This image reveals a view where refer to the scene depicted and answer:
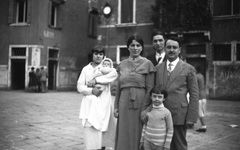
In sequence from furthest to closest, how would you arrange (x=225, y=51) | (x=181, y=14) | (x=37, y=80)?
(x=37, y=80) → (x=181, y=14) → (x=225, y=51)

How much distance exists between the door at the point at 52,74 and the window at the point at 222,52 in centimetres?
1177

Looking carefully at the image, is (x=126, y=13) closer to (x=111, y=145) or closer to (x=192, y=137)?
(x=192, y=137)

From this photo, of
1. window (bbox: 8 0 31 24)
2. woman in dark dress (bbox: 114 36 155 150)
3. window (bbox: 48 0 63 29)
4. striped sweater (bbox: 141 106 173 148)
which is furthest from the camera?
window (bbox: 48 0 63 29)

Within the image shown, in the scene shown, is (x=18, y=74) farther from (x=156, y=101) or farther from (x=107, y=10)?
(x=156, y=101)

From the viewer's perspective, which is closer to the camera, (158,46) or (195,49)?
(158,46)

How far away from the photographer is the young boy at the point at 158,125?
122 inches

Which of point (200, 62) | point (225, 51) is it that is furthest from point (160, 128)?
point (200, 62)

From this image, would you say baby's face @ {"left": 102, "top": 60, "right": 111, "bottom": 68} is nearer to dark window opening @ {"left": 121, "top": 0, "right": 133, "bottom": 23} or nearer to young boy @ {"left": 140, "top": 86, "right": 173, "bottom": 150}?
young boy @ {"left": 140, "top": 86, "right": 173, "bottom": 150}

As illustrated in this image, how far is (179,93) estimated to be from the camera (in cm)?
323

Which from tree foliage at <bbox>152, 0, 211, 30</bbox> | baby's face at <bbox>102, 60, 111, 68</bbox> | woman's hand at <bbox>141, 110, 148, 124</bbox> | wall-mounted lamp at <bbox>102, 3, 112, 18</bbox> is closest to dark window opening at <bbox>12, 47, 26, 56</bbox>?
wall-mounted lamp at <bbox>102, 3, 112, 18</bbox>

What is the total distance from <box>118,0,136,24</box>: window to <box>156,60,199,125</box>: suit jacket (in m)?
14.4

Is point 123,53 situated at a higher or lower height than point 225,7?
lower

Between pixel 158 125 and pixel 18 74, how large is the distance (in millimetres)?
17717

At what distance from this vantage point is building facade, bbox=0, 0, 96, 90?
18016mm
